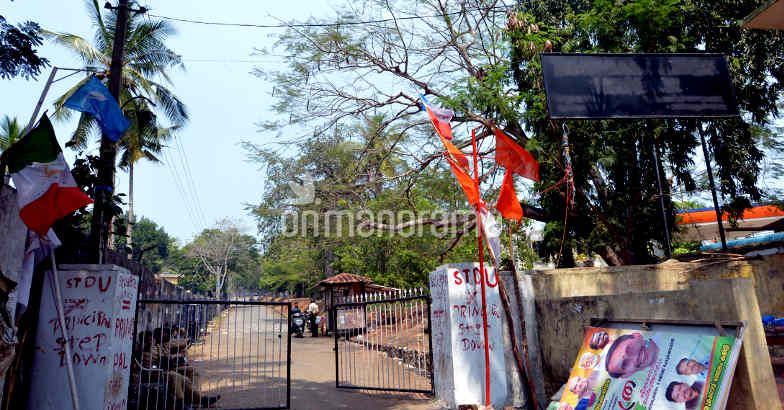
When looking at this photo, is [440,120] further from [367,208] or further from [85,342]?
[367,208]

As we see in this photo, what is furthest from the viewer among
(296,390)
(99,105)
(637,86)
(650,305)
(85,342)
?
(296,390)

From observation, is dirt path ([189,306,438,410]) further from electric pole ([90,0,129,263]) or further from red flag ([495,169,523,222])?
red flag ([495,169,523,222])

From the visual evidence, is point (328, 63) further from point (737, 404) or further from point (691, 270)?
point (737, 404)

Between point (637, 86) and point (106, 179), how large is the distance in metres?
7.76

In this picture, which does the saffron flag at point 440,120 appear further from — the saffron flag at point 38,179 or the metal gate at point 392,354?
the saffron flag at point 38,179

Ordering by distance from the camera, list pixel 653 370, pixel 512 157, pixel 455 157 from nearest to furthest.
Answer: pixel 653 370
pixel 455 157
pixel 512 157

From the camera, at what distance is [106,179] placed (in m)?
7.41

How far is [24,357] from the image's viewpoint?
5180 millimetres

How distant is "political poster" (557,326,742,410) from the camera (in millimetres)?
4297

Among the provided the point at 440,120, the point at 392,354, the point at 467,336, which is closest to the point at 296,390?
the point at 392,354

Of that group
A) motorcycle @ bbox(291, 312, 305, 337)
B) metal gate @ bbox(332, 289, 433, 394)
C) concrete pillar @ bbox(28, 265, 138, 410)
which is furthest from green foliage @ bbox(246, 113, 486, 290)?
concrete pillar @ bbox(28, 265, 138, 410)

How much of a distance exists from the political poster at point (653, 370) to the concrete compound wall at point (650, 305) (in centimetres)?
38

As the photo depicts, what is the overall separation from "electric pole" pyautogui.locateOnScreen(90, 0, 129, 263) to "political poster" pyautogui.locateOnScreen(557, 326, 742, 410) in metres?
5.95

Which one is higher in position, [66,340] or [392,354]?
[66,340]
